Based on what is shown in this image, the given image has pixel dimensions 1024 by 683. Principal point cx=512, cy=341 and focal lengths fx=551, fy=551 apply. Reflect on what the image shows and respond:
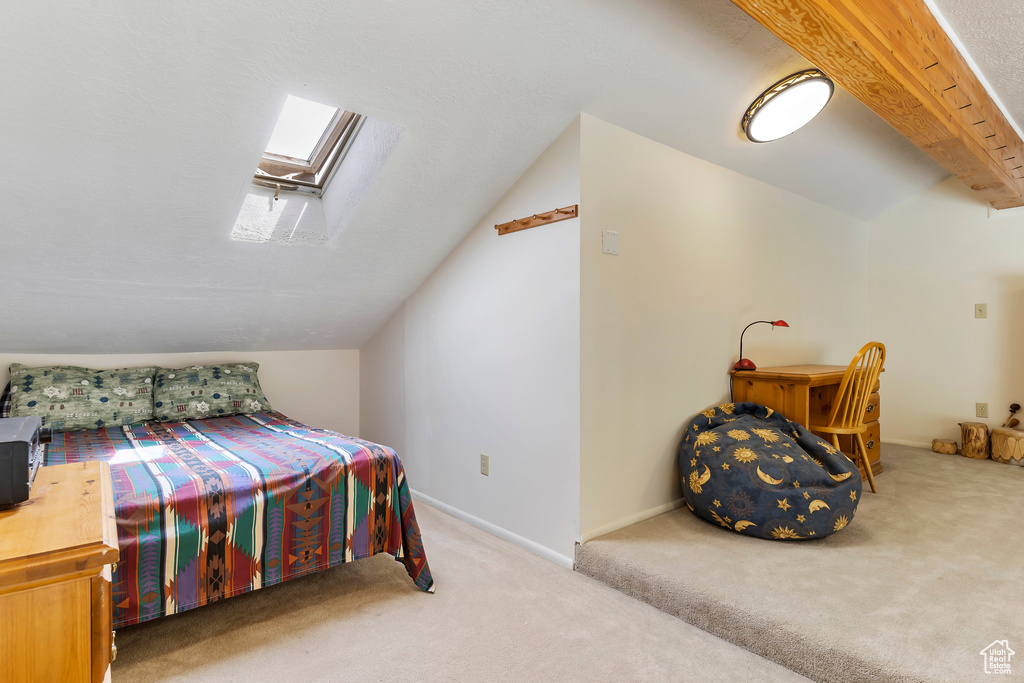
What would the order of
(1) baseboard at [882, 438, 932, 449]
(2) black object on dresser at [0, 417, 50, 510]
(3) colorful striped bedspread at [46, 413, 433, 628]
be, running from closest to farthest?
(2) black object on dresser at [0, 417, 50, 510] < (3) colorful striped bedspread at [46, 413, 433, 628] < (1) baseboard at [882, 438, 932, 449]

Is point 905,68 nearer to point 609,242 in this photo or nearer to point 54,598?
point 609,242

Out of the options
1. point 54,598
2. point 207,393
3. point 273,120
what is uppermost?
point 273,120

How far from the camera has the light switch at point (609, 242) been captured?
7.80 ft

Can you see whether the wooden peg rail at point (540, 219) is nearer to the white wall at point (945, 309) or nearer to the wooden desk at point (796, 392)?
the wooden desk at point (796, 392)

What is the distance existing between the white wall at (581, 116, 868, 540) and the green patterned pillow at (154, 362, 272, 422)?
205cm

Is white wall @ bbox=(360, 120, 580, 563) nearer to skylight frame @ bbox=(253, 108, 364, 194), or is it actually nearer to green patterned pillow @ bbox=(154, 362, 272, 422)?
skylight frame @ bbox=(253, 108, 364, 194)

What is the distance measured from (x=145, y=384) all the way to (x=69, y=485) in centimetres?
206

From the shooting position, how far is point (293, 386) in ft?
12.2

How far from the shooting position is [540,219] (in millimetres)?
2463

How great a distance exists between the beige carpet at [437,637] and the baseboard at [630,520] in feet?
0.59

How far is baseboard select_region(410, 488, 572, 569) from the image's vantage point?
7.84 feet

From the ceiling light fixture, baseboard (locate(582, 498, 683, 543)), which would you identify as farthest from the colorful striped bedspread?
the ceiling light fixture

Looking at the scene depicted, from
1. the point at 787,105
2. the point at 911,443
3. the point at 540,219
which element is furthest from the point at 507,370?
the point at 911,443

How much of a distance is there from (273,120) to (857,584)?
2.65 metres
